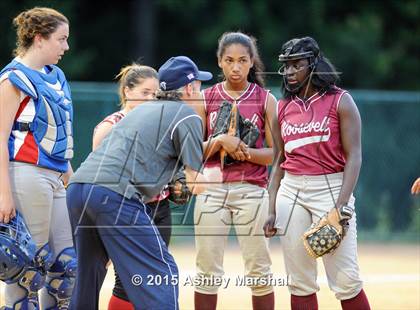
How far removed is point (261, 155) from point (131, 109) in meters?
0.97

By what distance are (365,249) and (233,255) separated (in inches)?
85.3

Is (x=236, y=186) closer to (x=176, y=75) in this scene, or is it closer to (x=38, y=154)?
(x=176, y=75)

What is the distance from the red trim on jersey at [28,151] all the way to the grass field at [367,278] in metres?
1.94

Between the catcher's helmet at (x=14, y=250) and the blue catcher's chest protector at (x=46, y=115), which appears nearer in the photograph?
the catcher's helmet at (x=14, y=250)

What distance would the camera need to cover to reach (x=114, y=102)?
12.0m

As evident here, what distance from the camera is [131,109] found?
566 cm

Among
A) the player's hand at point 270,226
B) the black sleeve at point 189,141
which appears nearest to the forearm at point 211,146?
the player's hand at point 270,226

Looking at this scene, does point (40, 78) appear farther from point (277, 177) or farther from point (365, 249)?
point (365, 249)

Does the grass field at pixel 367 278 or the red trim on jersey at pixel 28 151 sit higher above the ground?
the red trim on jersey at pixel 28 151

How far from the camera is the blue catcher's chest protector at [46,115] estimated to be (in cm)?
512

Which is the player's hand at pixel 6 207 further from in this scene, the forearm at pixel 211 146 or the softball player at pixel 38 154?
the forearm at pixel 211 146

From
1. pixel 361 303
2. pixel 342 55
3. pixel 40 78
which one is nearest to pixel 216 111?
pixel 40 78

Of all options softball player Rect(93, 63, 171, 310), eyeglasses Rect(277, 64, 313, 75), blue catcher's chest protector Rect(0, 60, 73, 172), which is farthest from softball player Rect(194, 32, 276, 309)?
blue catcher's chest protector Rect(0, 60, 73, 172)

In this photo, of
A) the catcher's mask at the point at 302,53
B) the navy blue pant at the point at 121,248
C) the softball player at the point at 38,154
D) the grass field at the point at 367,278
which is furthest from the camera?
the grass field at the point at 367,278
